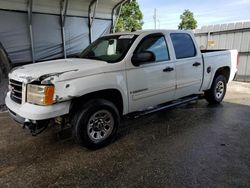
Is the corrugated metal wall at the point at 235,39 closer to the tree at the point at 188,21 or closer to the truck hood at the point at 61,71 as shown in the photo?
the truck hood at the point at 61,71

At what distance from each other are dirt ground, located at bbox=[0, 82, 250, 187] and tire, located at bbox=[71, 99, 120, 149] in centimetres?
17

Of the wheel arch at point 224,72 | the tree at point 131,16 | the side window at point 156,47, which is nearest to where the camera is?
the side window at point 156,47

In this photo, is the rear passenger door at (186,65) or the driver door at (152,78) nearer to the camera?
the driver door at (152,78)

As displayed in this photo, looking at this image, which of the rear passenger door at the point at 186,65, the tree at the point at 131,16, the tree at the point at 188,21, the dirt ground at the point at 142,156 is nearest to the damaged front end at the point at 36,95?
the dirt ground at the point at 142,156

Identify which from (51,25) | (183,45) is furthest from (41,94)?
(51,25)

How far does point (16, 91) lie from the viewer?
377 centimetres

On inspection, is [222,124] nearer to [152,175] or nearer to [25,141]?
[152,175]

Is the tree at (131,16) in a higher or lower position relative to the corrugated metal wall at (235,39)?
higher

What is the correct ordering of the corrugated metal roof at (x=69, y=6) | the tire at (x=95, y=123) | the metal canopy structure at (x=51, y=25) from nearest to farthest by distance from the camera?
the tire at (x=95, y=123) → the corrugated metal roof at (x=69, y=6) → the metal canopy structure at (x=51, y=25)

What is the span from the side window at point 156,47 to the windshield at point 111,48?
209 millimetres

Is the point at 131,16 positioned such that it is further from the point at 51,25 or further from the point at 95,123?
the point at 95,123

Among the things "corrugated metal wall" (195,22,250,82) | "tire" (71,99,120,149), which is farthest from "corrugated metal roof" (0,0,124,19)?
"tire" (71,99,120,149)

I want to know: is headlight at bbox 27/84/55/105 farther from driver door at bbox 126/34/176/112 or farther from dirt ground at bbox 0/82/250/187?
driver door at bbox 126/34/176/112

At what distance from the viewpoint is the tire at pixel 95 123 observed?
3615mm
